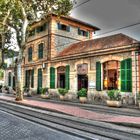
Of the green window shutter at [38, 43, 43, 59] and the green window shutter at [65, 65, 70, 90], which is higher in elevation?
the green window shutter at [38, 43, 43, 59]

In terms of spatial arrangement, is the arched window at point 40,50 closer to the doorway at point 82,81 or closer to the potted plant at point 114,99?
the doorway at point 82,81

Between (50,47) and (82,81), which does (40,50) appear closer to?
(50,47)

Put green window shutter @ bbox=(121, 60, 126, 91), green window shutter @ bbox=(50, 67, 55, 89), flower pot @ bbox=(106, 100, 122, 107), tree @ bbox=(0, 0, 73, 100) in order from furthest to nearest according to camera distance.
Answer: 1. green window shutter @ bbox=(50, 67, 55, 89)
2. tree @ bbox=(0, 0, 73, 100)
3. green window shutter @ bbox=(121, 60, 126, 91)
4. flower pot @ bbox=(106, 100, 122, 107)

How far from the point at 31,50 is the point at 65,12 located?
33.4 feet

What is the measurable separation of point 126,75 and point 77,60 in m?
6.16

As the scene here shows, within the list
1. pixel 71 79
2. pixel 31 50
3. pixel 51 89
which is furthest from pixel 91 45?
pixel 31 50

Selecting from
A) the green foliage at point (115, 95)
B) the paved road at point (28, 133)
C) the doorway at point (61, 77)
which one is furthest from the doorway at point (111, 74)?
the paved road at point (28, 133)

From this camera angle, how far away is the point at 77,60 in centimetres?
2320

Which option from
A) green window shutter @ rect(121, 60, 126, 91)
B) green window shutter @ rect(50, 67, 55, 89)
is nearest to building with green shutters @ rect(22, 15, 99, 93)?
green window shutter @ rect(50, 67, 55, 89)

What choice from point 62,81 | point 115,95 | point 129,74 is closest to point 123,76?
point 129,74

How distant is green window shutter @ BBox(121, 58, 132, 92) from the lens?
714 inches

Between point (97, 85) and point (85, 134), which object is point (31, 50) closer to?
point (97, 85)

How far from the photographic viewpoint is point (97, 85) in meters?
20.7

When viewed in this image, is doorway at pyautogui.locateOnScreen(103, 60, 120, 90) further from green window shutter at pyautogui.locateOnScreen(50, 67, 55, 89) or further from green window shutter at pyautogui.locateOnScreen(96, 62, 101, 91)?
green window shutter at pyautogui.locateOnScreen(50, 67, 55, 89)
